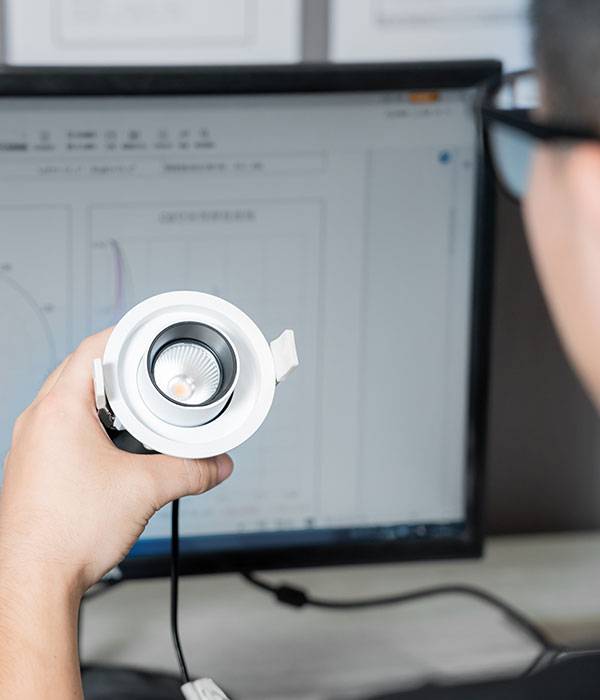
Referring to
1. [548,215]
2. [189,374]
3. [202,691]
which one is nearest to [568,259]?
[548,215]

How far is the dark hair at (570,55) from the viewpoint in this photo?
480 mm

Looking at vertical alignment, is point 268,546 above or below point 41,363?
below

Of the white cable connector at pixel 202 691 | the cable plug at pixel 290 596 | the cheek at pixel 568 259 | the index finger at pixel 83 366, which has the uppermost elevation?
the cheek at pixel 568 259

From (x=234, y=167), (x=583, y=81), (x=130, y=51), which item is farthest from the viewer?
(x=130, y=51)

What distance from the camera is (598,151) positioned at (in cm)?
50

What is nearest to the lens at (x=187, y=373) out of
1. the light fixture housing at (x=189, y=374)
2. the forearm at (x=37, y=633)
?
the light fixture housing at (x=189, y=374)

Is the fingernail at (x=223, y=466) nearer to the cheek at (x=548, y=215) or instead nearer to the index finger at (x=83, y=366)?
the index finger at (x=83, y=366)

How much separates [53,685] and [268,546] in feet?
0.74

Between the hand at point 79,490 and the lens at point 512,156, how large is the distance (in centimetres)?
23

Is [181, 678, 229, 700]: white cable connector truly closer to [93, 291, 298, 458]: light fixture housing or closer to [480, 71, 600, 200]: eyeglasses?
[93, 291, 298, 458]: light fixture housing

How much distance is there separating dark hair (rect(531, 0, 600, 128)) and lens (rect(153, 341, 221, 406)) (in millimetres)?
205

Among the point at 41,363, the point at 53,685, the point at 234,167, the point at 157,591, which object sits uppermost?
the point at 234,167

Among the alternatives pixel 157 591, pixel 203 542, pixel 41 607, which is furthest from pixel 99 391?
pixel 157 591

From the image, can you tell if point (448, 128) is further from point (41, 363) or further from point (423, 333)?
point (41, 363)
